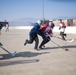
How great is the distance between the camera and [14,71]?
758 cm

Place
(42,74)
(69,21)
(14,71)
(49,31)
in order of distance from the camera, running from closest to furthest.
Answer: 1. (42,74)
2. (14,71)
3. (49,31)
4. (69,21)

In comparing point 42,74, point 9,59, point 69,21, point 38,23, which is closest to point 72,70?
point 42,74

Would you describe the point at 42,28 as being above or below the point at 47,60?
above

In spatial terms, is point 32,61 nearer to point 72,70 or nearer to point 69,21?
point 72,70

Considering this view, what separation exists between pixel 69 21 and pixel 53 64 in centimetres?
4867

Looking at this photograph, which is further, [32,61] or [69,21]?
[69,21]

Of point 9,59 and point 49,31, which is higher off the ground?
point 49,31

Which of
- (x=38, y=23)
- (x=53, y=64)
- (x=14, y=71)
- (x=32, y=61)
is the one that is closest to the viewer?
(x=14, y=71)

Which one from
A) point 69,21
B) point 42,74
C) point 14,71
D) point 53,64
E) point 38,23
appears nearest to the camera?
point 42,74

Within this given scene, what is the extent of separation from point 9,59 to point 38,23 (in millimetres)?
3276

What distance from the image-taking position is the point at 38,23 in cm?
1213

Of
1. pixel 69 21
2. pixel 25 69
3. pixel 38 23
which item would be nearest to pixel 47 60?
pixel 25 69

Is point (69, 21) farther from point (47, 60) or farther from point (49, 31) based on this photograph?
point (47, 60)

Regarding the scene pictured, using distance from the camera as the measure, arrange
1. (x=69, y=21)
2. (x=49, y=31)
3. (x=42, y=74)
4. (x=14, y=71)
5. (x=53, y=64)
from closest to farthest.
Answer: (x=42, y=74), (x=14, y=71), (x=53, y=64), (x=49, y=31), (x=69, y=21)
